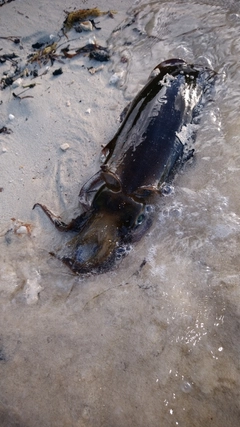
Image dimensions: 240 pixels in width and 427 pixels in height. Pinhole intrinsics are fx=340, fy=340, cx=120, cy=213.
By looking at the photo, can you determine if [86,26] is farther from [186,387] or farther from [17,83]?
[186,387]

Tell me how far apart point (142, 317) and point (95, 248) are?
0.82 m

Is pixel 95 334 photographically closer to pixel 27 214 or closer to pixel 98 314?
pixel 98 314

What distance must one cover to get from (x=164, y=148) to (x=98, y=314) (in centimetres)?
195

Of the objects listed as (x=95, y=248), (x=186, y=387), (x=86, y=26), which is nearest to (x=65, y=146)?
(x=95, y=248)

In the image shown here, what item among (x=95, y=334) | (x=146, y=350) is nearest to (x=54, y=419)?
(x=95, y=334)

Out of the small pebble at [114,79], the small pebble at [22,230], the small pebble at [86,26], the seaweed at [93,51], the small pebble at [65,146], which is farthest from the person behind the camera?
the small pebble at [86,26]

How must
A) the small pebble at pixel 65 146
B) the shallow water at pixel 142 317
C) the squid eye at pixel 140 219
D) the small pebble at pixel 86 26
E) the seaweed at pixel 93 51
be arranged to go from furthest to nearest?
the small pebble at pixel 86 26, the seaweed at pixel 93 51, the small pebble at pixel 65 146, the squid eye at pixel 140 219, the shallow water at pixel 142 317

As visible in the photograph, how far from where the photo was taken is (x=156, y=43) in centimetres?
528

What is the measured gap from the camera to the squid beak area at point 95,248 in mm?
3461

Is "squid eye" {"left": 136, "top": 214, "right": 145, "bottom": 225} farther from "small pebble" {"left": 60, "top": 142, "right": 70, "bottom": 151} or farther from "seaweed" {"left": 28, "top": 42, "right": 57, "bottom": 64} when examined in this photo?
"seaweed" {"left": 28, "top": 42, "right": 57, "bottom": 64}

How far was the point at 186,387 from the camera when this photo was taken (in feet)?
9.59

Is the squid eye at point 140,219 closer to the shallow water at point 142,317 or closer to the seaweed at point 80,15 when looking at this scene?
the shallow water at point 142,317

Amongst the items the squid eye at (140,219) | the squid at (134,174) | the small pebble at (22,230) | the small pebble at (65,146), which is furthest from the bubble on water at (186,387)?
the small pebble at (65,146)

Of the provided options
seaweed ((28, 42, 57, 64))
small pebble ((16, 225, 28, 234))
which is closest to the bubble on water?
small pebble ((16, 225, 28, 234))
